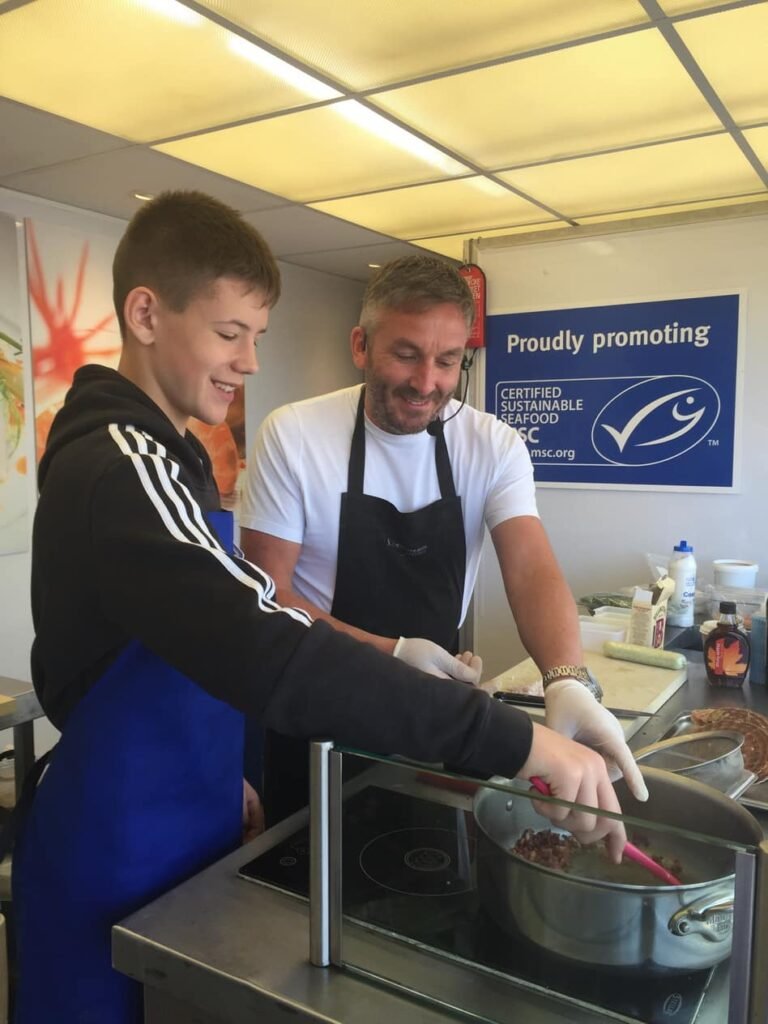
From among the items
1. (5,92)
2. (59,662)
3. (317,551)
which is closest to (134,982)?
(59,662)

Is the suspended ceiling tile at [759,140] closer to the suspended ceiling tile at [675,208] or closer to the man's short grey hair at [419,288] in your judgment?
the suspended ceiling tile at [675,208]

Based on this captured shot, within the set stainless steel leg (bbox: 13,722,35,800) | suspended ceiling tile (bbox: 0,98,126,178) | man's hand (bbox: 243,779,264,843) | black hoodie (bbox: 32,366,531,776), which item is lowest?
stainless steel leg (bbox: 13,722,35,800)

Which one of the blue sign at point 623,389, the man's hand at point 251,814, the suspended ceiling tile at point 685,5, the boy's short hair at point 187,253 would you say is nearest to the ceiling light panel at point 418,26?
the suspended ceiling tile at point 685,5

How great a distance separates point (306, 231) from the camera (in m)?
4.33

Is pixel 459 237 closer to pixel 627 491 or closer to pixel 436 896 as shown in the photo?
pixel 627 491

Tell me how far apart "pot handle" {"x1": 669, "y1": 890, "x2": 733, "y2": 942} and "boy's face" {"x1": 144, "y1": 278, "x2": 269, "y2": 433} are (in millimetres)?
739

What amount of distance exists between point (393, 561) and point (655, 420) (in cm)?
185

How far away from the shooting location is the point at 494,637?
346cm

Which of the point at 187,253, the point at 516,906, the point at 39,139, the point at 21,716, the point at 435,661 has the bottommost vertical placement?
the point at 21,716

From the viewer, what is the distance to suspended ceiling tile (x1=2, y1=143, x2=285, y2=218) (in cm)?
318

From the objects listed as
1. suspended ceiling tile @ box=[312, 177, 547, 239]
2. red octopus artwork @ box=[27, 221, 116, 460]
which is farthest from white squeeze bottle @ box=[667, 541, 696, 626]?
red octopus artwork @ box=[27, 221, 116, 460]

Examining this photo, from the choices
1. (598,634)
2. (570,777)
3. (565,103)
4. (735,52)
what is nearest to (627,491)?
(598,634)

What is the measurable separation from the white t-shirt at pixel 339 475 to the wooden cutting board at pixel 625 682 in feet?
0.83

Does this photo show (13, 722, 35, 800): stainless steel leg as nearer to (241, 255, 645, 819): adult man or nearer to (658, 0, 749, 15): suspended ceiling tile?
(241, 255, 645, 819): adult man
